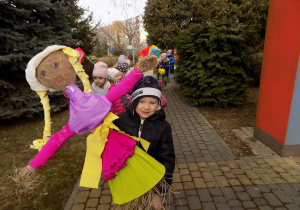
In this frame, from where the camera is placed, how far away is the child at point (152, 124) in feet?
5.69

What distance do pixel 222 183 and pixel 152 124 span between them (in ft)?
6.93

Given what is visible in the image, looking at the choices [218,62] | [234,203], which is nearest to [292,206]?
Result: [234,203]

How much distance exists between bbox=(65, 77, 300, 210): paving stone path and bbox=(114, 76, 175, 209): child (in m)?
0.86

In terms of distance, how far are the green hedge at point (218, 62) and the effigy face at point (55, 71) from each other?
5532 millimetres

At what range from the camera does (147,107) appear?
172 cm

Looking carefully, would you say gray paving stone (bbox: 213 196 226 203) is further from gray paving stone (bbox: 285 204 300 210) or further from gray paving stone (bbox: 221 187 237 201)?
gray paving stone (bbox: 285 204 300 210)

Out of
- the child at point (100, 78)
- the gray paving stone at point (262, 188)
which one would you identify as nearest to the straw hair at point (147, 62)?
the child at point (100, 78)

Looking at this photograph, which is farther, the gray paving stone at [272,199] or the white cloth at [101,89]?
the white cloth at [101,89]

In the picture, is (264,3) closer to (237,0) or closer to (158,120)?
(237,0)

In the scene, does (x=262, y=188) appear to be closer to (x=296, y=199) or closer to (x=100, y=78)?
(x=296, y=199)

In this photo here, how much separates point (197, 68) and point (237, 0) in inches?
457

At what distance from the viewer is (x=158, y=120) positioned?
1823mm

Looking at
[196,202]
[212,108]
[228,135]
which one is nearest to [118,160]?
[196,202]

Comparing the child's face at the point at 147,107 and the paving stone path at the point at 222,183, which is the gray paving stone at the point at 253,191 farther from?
the child's face at the point at 147,107
